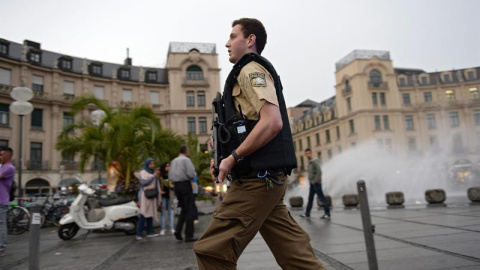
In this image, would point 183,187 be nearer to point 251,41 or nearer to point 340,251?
point 340,251

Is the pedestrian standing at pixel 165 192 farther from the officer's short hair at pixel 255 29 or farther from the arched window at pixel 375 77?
the arched window at pixel 375 77

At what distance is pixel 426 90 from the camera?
49.7m

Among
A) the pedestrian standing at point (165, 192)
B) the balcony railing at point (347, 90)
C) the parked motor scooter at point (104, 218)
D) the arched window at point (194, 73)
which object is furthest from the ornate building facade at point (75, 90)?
the parked motor scooter at point (104, 218)

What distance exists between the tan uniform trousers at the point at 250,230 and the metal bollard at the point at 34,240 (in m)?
2.15

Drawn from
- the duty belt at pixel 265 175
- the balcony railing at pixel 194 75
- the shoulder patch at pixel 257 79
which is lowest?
the duty belt at pixel 265 175

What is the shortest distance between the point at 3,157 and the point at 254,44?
5972 mm

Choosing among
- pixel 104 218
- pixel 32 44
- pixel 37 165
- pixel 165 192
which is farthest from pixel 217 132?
pixel 32 44

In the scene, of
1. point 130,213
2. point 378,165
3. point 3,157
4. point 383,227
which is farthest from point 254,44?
point 378,165

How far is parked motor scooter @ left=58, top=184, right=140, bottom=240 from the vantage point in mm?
7910

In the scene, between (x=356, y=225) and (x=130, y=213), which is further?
(x=130, y=213)

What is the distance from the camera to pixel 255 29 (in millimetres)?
2256

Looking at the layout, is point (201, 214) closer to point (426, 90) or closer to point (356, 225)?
point (356, 225)

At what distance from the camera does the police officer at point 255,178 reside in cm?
187

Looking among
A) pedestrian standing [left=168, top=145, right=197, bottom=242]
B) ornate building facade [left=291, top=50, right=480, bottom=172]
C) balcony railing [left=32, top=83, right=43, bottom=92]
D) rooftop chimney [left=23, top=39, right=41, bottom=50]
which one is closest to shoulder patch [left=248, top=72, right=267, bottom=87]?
pedestrian standing [left=168, top=145, right=197, bottom=242]
